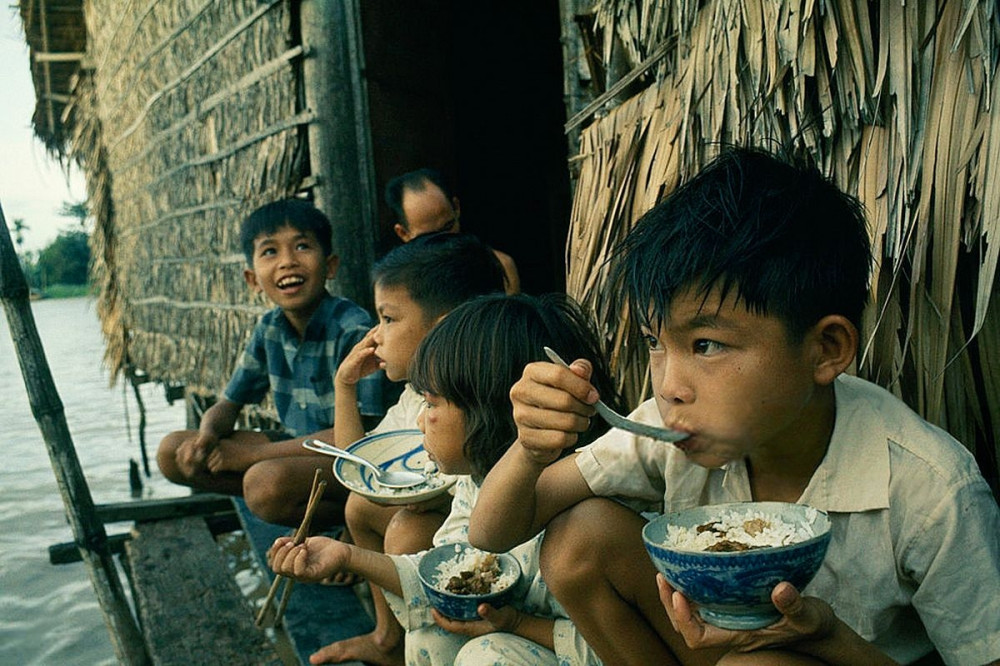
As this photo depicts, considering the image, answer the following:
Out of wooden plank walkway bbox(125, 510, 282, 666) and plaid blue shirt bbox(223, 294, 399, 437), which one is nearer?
wooden plank walkway bbox(125, 510, 282, 666)

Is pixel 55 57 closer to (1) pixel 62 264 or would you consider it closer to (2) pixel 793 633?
(2) pixel 793 633

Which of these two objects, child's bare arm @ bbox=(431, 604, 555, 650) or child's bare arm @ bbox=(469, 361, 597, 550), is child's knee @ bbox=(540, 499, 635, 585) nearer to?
child's bare arm @ bbox=(469, 361, 597, 550)

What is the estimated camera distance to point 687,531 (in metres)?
1.18

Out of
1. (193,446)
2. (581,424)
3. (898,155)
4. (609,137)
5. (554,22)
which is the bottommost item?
(193,446)

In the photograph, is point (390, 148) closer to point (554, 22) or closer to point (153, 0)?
point (554, 22)

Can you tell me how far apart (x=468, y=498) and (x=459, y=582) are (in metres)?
0.24

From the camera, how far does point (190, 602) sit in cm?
273

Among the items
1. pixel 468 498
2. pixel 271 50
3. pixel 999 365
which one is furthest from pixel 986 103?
pixel 271 50

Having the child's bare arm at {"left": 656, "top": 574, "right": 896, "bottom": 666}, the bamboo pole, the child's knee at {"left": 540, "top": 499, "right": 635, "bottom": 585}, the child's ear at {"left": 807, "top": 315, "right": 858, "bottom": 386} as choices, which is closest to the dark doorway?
the bamboo pole

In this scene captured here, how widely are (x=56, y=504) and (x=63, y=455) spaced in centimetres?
341

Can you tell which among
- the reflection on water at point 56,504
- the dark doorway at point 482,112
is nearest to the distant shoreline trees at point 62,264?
the reflection on water at point 56,504

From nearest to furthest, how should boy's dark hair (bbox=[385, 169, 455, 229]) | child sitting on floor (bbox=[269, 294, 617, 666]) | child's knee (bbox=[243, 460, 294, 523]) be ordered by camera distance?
1. child sitting on floor (bbox=[269, 294, 617, 666])
2. child's knee (bbox=[243, 460, 294, 523])
3. boy's dark hair (bbox=[385, 169, 455, 229])

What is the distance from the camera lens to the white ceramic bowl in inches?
73.8

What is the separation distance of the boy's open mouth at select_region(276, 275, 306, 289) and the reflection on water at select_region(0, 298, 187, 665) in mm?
1958
